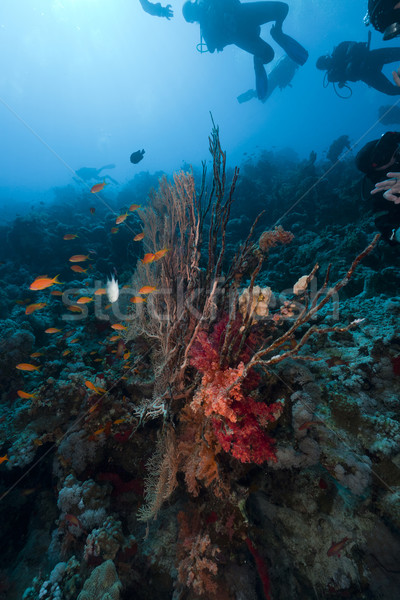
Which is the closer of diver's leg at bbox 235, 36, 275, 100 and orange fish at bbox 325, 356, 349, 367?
orange fish at bbox 325, 356, 349, 367

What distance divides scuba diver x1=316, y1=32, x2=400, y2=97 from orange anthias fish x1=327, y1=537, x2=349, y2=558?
2281 cm

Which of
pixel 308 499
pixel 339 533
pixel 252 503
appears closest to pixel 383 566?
pixel 339 533

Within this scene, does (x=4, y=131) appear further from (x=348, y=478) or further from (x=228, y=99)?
(x=348, y=478)

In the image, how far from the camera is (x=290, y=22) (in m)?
55.3

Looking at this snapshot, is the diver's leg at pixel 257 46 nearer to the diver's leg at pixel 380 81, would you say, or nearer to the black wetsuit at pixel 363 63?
the black wetsuit at pixel 363 63

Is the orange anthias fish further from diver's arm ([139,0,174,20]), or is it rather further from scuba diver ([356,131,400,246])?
diver's arm ([139,0,174,20])

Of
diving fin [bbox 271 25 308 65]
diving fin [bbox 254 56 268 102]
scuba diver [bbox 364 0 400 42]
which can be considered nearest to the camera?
scuba diver [bbox 364 0 400 42]

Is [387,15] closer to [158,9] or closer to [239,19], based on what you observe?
[239,19]

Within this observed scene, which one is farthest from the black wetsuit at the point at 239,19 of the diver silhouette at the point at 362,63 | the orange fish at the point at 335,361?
the orange fish at the point at 335,361

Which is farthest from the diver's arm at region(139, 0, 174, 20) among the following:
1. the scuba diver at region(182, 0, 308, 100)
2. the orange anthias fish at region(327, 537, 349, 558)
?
the orange anthias fish at region(327, 537, 349, 558)

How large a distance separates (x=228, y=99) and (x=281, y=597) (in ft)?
362

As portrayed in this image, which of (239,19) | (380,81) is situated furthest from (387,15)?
(239,19)

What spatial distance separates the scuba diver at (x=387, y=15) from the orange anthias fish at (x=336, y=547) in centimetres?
1254

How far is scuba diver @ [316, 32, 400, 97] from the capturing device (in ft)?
49.3
